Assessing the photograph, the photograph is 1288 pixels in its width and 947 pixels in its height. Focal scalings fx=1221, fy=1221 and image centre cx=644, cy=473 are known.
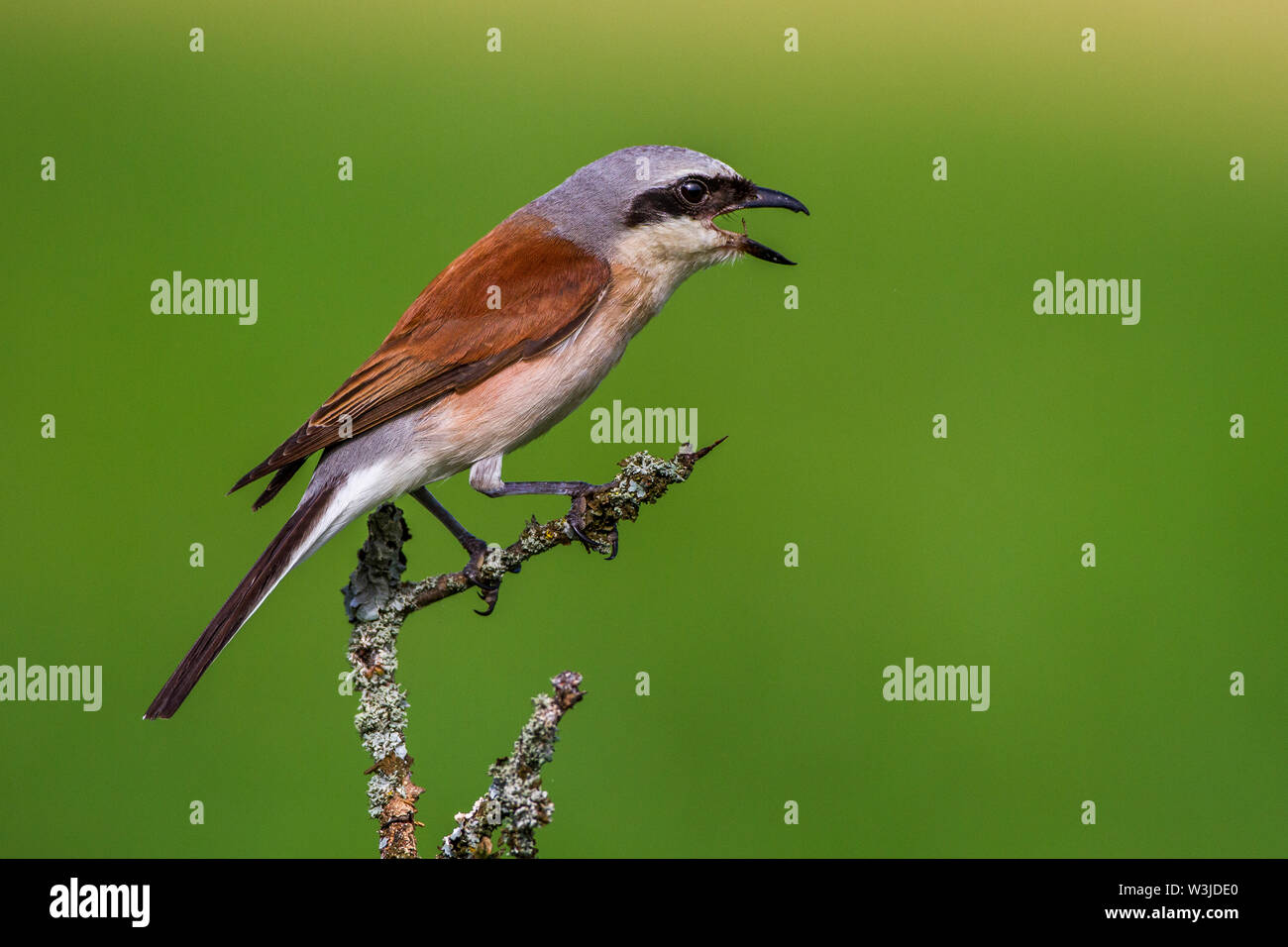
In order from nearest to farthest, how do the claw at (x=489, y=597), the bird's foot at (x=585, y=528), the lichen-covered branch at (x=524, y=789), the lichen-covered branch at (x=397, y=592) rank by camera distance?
the lichen-covered branch at (x=524, y=789) → the lichen-covered branch at (x=397, y=592) → the bird's foot at (x=585, y=528) → the claw at (x=489, y=597)

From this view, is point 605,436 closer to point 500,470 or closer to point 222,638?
point 500,470

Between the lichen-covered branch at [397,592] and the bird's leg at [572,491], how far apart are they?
17 millimetres

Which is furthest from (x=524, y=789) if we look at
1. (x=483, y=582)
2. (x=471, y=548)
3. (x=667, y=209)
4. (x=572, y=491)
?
(x=667, y=209)

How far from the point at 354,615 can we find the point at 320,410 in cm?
87

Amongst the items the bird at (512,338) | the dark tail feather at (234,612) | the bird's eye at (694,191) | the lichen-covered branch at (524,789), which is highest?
the bird's eye at (694,191)

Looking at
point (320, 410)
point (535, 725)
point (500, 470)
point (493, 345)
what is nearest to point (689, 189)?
point (493, 345)

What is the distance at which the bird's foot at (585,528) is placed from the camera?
3184mm

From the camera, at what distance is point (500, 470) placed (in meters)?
4.10

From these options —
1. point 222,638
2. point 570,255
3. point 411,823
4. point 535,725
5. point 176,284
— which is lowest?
point 411,823

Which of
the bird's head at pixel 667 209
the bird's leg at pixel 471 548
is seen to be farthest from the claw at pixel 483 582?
the bird's head at pixel 667 209

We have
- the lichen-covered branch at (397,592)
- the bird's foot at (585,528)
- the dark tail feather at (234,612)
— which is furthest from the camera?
the dark tail feather at (234,612)

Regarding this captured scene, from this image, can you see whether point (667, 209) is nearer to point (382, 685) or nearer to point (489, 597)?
point (489, 597)

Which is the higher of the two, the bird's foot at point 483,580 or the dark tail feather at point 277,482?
the dark tail feather at point 277,482

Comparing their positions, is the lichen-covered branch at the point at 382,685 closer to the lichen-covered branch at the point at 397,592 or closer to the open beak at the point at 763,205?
the lichen-covered branch at the point at 397,592
